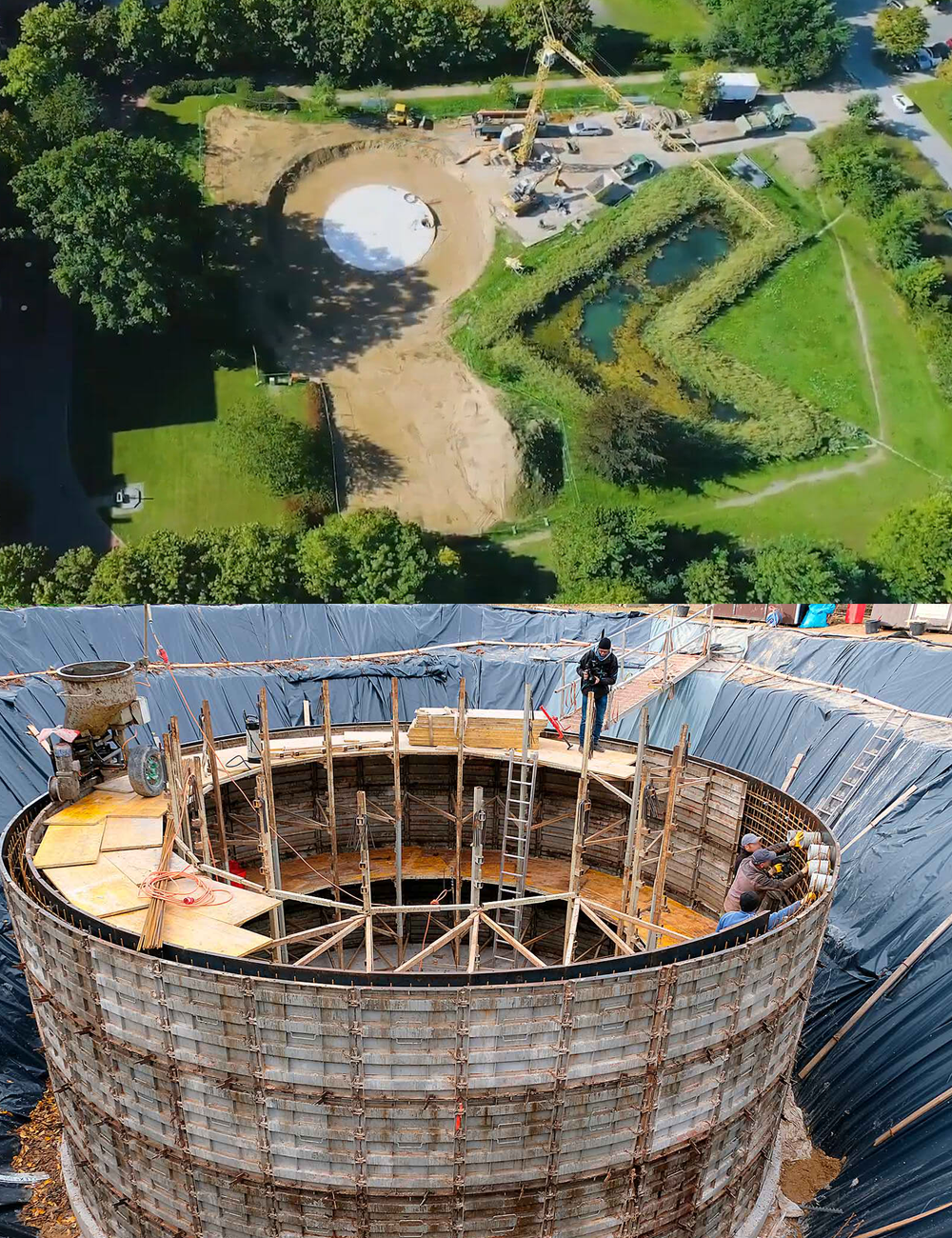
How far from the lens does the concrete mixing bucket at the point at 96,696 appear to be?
2347 centimetres

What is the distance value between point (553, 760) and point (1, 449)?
26330 mm

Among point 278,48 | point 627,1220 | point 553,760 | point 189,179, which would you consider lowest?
point 627,1220

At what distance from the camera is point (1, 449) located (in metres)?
39.7

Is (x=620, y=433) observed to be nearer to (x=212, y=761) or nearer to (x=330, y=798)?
(x=330, y=798)

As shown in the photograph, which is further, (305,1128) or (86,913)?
(86,913)

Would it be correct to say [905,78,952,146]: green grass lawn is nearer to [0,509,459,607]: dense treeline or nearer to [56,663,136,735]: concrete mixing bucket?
[0,509,459,607]: dense treeline

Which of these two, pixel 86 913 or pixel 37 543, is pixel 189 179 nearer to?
pixel 37 543

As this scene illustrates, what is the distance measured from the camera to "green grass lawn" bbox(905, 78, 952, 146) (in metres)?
40.0

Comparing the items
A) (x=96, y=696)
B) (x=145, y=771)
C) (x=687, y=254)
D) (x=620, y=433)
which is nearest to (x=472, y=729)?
(x=145, y=771)

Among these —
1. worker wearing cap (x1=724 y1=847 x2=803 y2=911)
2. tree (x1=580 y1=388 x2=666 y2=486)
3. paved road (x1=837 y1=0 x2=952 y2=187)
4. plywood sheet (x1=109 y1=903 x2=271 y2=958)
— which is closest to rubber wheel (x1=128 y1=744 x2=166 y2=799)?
plywood sheet (x1=109 y1=903 x2=271 y2=958)

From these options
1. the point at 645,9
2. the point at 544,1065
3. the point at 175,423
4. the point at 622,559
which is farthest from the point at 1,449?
the point at 544,1065

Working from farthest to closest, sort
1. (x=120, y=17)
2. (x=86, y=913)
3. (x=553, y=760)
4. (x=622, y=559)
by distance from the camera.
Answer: (x=622, y=559) → (x=120, y=17) → (x=553, y=760) → (x=86, y=913)

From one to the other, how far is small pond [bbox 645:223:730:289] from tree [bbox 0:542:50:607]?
2609 cm

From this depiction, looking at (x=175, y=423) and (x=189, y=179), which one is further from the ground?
(x=189, y=179)
